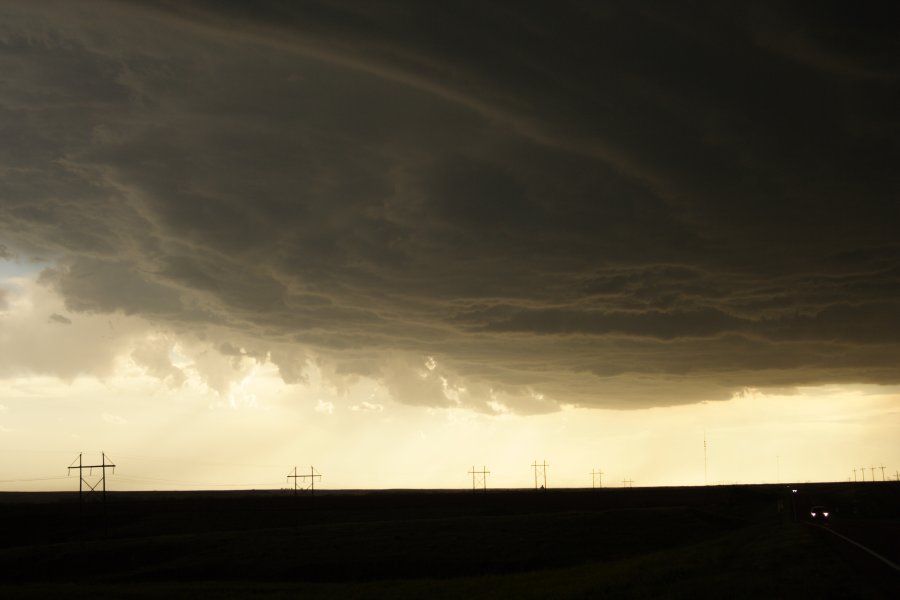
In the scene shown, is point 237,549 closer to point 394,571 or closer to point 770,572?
point 394,571

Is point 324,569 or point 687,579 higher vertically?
point 687,579

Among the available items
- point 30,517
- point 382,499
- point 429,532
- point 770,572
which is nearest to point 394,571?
point 429,532

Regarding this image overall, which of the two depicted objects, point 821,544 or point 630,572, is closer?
point 630,572

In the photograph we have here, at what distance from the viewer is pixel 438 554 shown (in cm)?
7306

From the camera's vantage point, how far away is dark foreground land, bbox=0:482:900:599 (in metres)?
37.1

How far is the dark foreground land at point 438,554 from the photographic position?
122ft

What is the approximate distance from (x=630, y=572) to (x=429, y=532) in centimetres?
4227

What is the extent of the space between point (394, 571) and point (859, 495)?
12050 centimetres

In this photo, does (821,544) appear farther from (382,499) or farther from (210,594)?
(382,499)

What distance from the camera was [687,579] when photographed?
120 feet

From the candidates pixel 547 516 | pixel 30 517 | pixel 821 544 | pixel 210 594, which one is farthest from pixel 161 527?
pixel 821 544

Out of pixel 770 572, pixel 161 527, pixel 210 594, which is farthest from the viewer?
pixel 161 527

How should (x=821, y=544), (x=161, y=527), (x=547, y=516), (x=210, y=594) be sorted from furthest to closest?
(x=161, y=527), (x=547, y=516), (x=210, y=594), (x=821, y=544)

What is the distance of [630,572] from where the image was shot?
1700 inches
